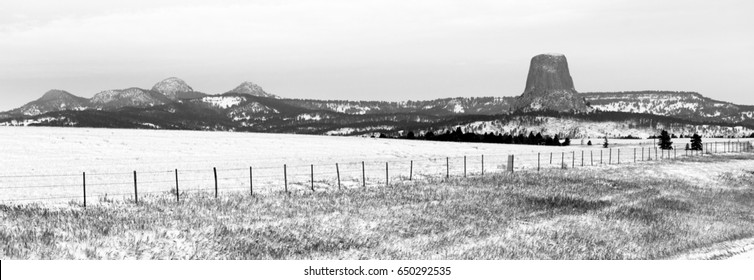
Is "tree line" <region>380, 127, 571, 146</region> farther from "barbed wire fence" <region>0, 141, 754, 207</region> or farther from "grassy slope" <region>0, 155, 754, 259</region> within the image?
"grassy slope" <region>0, 155, 754, 259</region>

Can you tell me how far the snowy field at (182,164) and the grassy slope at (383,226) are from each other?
717 centimetres

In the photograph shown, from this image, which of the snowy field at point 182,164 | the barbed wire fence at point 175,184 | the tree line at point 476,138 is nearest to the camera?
the barbed wire fence at point 175,184

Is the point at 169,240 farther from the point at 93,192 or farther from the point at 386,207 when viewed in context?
the point at 93,192

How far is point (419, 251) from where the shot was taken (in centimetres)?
1941

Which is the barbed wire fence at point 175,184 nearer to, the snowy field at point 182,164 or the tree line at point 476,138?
the snowy field at point 182,164

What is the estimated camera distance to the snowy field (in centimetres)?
3866

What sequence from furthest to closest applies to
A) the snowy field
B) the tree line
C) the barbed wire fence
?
1. the tree line
2. the snowy field
3. the barbed wire fence

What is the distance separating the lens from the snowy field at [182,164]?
38656mm

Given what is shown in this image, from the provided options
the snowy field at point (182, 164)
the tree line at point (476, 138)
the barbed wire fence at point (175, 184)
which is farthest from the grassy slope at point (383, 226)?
the tree line at point (476, 138)

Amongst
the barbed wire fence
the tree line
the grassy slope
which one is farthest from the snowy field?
the tree line

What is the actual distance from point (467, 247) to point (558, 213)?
10.7 metres

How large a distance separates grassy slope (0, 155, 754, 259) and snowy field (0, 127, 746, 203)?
23.5 feet

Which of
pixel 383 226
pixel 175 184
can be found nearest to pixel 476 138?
pixel 175 184
